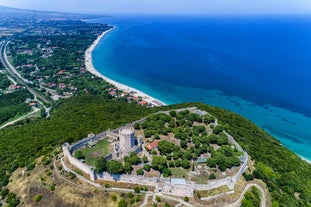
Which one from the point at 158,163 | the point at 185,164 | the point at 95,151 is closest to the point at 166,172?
the point at 158,163

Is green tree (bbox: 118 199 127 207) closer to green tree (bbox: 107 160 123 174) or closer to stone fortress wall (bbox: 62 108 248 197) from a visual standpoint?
stone fortress wall (bbox: 62 108 248 197)

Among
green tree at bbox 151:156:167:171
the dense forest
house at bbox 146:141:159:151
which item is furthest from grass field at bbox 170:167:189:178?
the dense forest

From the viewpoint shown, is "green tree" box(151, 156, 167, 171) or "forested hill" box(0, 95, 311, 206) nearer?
"green tree" box(151, 156, 167, 171)

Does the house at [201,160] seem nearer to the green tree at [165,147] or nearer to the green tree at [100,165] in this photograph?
the green tree at [165,147]

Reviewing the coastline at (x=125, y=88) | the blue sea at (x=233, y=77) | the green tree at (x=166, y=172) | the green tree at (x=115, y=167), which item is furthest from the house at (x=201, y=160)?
the coastline at (x=125, y=88)

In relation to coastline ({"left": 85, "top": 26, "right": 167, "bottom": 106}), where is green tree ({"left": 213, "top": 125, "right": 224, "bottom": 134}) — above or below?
above

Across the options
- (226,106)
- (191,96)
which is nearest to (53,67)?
(191,96)

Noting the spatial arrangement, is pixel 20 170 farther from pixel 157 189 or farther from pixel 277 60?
pixel 277 60
